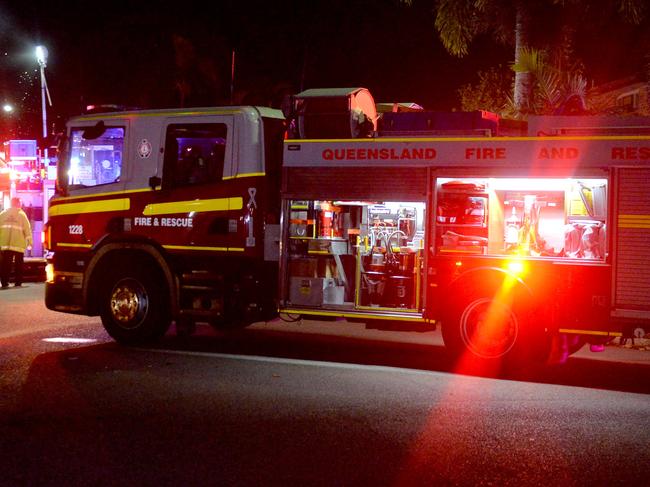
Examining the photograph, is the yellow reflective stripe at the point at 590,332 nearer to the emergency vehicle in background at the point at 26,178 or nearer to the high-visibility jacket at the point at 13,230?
the high-visibility jacket at the point at 13,230

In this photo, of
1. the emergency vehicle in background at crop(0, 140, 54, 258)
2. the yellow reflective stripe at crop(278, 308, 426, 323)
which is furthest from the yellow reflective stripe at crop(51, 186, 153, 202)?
the emergency vehicle in background at crop(0, 140, 54, 258)

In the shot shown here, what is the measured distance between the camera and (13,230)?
16.4 meters

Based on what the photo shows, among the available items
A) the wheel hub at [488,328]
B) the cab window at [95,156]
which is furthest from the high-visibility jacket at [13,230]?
the wheel hub at [488,328]

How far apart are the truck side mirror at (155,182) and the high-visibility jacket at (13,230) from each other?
8336mm

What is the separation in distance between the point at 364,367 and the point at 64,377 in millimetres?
3014

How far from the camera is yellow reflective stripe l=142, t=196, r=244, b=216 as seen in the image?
8.86 meters

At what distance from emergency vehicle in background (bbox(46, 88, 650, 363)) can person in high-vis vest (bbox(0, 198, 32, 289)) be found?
7.23m

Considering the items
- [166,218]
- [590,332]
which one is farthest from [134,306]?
[590,332]

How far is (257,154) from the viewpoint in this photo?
29.1ft

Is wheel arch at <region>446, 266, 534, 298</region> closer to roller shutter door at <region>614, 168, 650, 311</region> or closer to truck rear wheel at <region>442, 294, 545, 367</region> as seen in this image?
truck rear wheel at <region>442, 294, 545, 367</region>

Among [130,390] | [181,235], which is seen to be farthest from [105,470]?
[181,235]

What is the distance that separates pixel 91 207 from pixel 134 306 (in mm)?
1320

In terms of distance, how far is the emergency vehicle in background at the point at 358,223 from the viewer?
25.7ft

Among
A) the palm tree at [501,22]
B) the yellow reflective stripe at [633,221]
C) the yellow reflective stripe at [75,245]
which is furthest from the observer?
the palm tree at [501,22]
